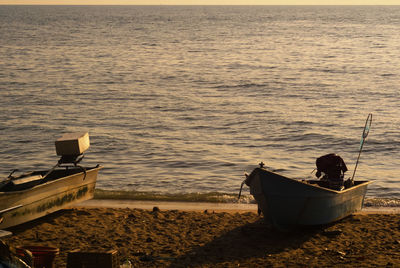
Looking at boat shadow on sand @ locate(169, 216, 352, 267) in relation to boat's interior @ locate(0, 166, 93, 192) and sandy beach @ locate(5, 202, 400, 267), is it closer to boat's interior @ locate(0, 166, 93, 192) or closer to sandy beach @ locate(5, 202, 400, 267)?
sandy beach @ locate(5, 202, 400, 267)

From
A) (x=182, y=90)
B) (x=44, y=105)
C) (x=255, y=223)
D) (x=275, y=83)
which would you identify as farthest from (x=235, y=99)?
(x=255, y=223)

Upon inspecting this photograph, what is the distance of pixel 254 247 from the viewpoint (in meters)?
11.6

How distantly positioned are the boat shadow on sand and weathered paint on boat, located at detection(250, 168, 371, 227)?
306 mm

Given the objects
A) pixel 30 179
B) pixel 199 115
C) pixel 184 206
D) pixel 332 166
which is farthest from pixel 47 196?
pixel 199 115

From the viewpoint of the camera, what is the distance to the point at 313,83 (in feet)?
139

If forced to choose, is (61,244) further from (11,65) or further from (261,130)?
(11,65)

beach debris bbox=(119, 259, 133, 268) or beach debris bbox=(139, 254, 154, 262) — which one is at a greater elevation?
beach debris bbox=(119, 259, 133, 268)

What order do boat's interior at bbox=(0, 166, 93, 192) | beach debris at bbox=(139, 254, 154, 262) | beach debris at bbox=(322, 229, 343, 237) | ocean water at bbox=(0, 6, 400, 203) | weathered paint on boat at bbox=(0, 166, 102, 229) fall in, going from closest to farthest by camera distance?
beach debris at bbox=(139, 254, 154, 262) → weathered paint on boat at bbox=(0, 166, 102, 229) → boat's interior at bbox=(0, 166, 93, 192) → beach debris at bbox=(322, 229, 343, 237) → ocean water at bbox=(0, 6, 400, 203)

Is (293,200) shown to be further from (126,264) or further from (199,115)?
(199,115)

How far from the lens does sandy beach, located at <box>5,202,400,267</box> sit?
421 inches

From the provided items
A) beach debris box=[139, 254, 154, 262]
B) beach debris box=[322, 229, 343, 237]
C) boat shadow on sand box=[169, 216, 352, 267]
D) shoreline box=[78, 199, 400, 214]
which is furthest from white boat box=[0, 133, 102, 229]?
beach debris box=[322, 229, 343, 237]

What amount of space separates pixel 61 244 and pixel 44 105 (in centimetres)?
2203

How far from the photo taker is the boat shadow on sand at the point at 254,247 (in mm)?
Answer: 10680

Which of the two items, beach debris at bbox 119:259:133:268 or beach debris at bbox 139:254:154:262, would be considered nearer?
beach debris at bbox 119:259:133:268
